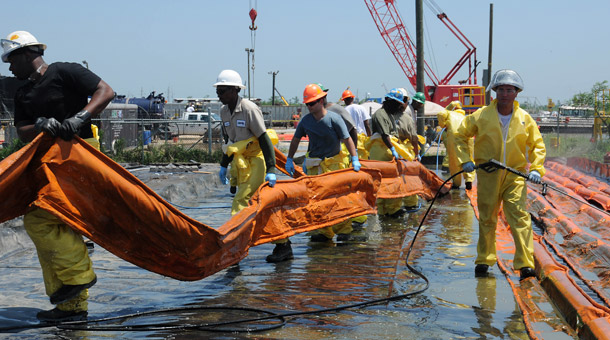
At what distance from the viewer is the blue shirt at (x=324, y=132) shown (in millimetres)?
8908

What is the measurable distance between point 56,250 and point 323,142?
457 centimetres

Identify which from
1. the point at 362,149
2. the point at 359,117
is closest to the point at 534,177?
the point at 362,149

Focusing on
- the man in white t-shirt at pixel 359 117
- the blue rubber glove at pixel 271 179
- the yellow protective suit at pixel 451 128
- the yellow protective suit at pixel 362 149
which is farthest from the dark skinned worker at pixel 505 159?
the man in white t-shirt at pixel 359 117

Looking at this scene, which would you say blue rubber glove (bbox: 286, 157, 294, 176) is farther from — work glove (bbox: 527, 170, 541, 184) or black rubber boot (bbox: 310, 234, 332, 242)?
work glove (bbox: 527, 170, 541, 184)

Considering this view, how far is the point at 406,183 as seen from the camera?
11508 millimetres

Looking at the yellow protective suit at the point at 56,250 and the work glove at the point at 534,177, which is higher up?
the work glove at the point at 534,177

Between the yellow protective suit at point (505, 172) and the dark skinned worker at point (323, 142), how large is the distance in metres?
2.08

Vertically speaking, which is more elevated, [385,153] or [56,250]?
[385,153]

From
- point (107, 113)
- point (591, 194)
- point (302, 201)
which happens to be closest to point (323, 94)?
point (302, 201)

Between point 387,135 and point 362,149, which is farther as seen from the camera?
point 362,149

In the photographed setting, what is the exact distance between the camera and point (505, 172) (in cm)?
703

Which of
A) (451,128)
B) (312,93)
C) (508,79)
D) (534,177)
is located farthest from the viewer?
(451,128)

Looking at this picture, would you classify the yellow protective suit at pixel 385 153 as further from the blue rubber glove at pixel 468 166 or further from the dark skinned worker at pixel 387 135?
the blue rubber glove at pixel 468 166

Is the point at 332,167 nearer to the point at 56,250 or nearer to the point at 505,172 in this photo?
the point at 505,172
